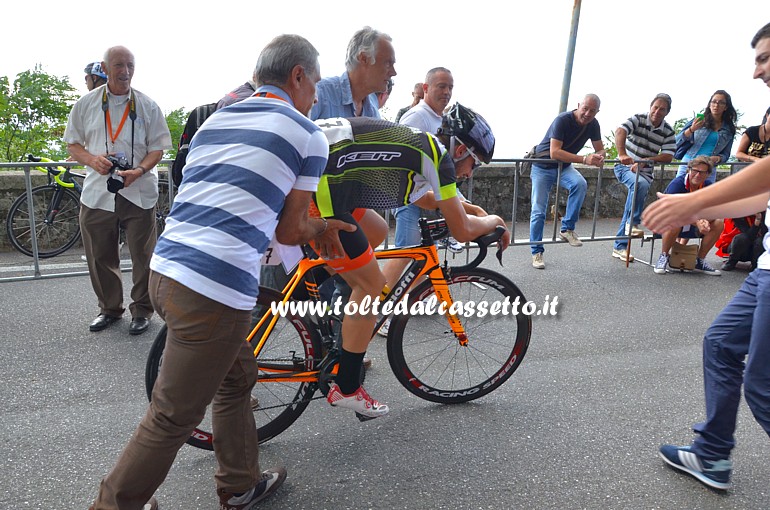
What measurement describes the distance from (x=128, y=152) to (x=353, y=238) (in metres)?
2.72

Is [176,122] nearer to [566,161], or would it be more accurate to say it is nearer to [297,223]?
[566,161]

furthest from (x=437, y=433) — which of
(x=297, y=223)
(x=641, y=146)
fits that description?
(x=641, y=146)

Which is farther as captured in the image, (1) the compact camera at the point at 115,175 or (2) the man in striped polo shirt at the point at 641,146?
(2) the man in striped polo shirt at the point at 641,146

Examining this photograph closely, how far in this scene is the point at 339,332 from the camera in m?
3.20

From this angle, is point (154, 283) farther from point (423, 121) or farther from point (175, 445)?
point (423, 121)

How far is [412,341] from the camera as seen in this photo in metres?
3.38

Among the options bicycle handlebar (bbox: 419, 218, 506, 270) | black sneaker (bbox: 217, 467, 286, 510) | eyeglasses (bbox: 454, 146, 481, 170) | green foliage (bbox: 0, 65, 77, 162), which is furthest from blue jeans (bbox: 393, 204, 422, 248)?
green foliage (bbox: 0, 65, 77, 162)

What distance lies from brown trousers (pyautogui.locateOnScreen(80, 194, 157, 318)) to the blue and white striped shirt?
2910 mm

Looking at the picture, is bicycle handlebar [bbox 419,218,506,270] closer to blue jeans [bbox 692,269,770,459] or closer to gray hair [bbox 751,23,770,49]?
blue jeans [bbox 692,269,770,459]

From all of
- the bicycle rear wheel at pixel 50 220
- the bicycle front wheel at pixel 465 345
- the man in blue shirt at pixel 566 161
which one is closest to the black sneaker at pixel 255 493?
the bicycle front wheel at pixel 465 345

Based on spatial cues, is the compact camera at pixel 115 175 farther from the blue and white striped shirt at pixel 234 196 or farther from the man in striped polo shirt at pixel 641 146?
the man in striped polo shirt at pixel 641 146

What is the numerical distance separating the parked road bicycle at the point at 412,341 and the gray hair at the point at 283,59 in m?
1.06

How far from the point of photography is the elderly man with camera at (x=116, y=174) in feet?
15.3

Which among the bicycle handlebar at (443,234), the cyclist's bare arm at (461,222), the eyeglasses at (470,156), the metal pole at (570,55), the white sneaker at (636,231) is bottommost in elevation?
the white sneaker at (636,231)
